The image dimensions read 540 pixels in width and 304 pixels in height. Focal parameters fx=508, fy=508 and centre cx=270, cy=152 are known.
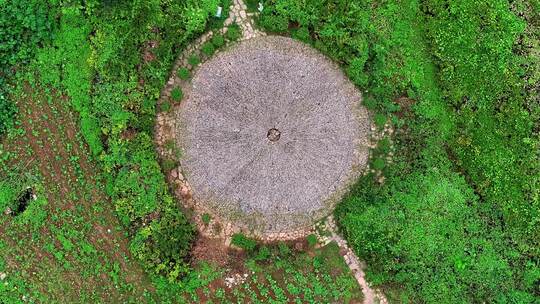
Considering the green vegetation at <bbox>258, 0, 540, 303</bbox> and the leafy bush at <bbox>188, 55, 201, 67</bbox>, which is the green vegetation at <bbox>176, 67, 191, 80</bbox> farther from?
the green vegetation at <bbox>258, 0, 540, 303</bbox>

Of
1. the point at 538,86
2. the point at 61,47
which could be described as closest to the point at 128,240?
the point at 61,47

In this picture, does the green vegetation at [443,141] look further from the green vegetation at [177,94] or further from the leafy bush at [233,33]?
the green vegetation at [177,94]

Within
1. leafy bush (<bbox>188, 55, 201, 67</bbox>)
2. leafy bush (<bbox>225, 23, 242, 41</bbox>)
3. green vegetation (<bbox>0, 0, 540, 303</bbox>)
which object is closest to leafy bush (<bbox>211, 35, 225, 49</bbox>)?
green vegetation (<bbox>0, 0, 540, 303</bbox>)

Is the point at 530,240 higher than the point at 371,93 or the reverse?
the reverse

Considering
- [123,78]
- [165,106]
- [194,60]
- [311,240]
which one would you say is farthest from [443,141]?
[123,78]

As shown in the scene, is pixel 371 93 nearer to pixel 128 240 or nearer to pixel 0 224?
pixel 128 240

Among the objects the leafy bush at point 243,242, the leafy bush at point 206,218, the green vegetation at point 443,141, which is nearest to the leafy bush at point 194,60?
the green vegetation at point 443,141

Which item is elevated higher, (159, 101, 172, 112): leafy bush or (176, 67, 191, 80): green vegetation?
(176, 67, 191, 80): green vegetation
